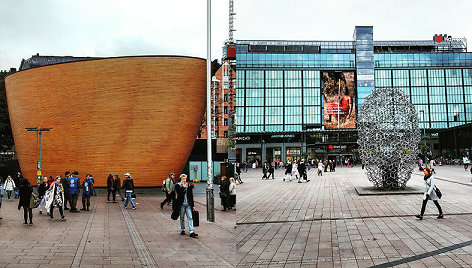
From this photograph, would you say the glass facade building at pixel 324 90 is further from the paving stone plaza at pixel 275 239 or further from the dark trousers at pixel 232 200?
the paving stone plaza at pixel 275 239

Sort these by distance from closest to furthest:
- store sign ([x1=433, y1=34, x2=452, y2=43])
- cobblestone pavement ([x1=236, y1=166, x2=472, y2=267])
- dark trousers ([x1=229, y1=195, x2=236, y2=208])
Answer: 1. cobblestone pavement ([x1=236, y1=166, x2=472, y2=267])
2. dark trousers ([x1=229, y1=195, x2=236, y2=208])
3. store sign ([x1=433, y1=34, x2=452, y2=43])

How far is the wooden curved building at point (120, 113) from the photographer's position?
31.5m

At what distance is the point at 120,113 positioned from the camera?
31531mm

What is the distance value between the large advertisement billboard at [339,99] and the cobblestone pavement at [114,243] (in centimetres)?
6350

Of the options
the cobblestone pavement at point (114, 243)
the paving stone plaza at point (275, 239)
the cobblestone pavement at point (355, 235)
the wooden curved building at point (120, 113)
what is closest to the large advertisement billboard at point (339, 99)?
the wooden curved building at point (120, 113)

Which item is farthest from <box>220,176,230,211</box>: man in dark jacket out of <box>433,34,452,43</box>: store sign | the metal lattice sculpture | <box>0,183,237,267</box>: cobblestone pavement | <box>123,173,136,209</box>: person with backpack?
<box>433,34,452,43</box>: store sign

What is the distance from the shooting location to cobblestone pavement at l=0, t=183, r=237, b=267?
265 inches

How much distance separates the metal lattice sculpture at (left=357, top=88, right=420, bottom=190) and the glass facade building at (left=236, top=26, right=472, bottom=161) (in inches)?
1908

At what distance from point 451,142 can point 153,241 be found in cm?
5560

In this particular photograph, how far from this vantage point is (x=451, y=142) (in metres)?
55.1

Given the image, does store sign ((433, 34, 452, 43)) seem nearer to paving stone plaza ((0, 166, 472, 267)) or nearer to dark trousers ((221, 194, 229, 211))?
paving stone plaza ((0, 166, 472, 267))

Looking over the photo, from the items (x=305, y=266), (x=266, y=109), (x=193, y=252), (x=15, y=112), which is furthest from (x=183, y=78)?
(x=266, y=109)

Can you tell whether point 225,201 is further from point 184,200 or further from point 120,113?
point 120,113

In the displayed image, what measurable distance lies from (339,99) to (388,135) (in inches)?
2470
